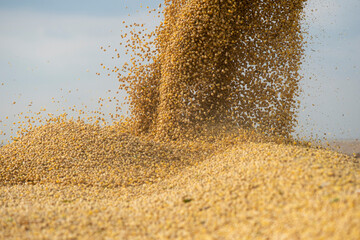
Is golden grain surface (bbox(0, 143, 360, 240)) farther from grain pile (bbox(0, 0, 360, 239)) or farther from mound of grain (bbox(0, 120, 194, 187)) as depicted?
mound of grain (bbox(0, 120, 194, 187))

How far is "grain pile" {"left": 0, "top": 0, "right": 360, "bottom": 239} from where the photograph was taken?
2.02 m

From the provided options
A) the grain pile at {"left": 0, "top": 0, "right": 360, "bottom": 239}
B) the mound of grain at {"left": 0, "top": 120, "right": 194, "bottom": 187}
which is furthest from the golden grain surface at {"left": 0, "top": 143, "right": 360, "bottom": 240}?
the mound of grain at {"left": 0, "top": 120, "right": 194, "bottom": 187}

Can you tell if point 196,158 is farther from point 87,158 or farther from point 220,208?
point 220,208

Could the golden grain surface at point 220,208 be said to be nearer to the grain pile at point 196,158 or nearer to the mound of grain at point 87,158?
the grain pile at point 196,158

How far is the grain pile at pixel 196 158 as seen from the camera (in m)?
2.02

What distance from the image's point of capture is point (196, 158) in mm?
3945

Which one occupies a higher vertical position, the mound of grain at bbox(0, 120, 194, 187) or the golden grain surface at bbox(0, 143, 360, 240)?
the mound of grain at bbox(0, 120, 194, 187)

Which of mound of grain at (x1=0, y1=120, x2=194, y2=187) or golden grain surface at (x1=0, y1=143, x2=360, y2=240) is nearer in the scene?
golden grain surface at (x1=0, y1=143, x2=360, y2=240)

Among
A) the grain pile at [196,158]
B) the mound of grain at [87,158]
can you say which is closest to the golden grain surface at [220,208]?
the grain pile at [196,158]

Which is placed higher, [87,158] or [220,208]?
[87,158]

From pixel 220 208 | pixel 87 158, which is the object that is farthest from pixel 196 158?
pixel 220 208

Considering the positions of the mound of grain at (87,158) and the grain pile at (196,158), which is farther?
the mound of grain at (87,158)

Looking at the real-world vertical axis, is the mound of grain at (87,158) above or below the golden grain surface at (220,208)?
above

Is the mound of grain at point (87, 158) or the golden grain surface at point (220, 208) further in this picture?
the mound of grain at point (87, 158)
